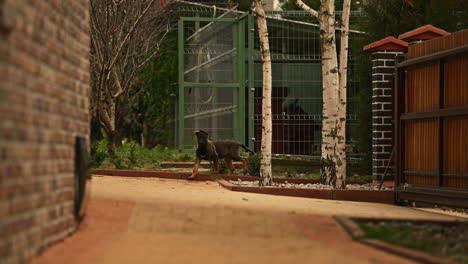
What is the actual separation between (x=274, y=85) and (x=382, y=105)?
4.41 m

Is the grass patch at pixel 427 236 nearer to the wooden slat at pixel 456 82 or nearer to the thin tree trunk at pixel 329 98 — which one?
the wooden slat at pixel 456 82

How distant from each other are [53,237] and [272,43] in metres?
12.4

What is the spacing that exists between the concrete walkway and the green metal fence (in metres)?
7.45

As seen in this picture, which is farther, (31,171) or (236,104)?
(236,104)

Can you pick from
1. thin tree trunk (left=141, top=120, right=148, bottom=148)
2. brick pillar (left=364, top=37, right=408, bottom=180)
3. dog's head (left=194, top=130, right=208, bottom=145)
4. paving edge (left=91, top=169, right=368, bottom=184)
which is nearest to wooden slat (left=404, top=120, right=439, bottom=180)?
brick pillar (left=364, top=37, right=408, bottom=180)

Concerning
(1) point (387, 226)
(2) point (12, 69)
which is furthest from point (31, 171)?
(1) point (387, 226)

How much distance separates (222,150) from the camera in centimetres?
1509

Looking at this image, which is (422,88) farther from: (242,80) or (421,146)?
(242,80)

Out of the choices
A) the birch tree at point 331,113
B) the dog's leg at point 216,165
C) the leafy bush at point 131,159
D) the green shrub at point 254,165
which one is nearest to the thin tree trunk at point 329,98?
the birch tree at point 331,113

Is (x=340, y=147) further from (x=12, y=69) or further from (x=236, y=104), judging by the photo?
(x=12, y=69)

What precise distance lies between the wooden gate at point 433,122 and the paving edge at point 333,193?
31 centimetres

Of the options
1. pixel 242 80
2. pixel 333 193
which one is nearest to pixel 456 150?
pixel 333 193

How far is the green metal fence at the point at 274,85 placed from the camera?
57.7ft

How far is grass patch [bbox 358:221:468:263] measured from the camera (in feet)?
22.0
